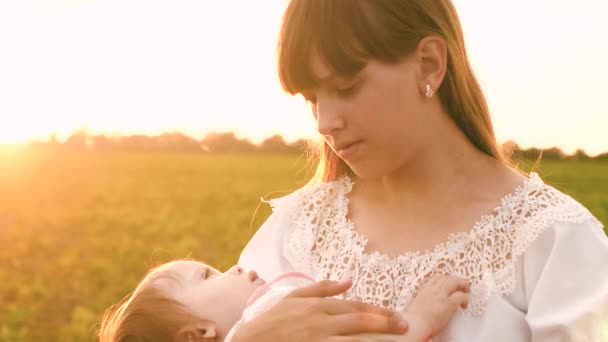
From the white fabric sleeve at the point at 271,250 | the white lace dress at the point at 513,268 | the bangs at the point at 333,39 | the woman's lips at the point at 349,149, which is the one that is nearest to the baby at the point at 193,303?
the white fabric sleeve at the point at 271,250

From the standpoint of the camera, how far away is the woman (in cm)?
227

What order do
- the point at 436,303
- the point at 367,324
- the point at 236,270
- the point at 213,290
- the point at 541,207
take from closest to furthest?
the point at 367,324, the point at 436,303, the point at 541,207, the point at 213,290, the point at 236,270

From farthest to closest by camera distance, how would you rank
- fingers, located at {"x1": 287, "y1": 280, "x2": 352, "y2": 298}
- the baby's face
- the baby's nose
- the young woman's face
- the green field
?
the green field → the baby's nose → the baby's face → the young woman's face → fingers, located at {"x1": 287, "y1": 280, "x2": 352, "y2": 298}

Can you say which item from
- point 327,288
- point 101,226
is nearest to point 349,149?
point 327,288

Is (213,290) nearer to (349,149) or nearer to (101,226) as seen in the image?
(349,149)

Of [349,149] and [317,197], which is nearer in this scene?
[349,149]

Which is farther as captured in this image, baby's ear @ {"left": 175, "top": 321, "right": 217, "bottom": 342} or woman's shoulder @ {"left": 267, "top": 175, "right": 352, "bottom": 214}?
woman's shoulder @ {"left": 267, "top": 175, "right": 352, "bottom": 214}

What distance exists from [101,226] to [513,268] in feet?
34.4

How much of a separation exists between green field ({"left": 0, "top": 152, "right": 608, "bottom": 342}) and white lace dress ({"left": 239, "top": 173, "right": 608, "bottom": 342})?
435 mm

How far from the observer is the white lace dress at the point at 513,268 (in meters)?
2.23

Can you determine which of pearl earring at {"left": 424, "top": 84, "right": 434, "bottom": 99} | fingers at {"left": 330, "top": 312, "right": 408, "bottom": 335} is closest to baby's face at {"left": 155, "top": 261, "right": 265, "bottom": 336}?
fingers at {"left": 330, "top": 312, "right": 408, "bottom": 335}

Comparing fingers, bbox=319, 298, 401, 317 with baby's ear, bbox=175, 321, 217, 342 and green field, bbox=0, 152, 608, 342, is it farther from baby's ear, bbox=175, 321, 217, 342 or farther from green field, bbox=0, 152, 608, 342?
green field, bbox=0, 152, 608, 342

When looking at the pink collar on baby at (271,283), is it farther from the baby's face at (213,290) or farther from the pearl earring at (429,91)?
the pearl earring at (429,91)

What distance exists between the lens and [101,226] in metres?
12.2
